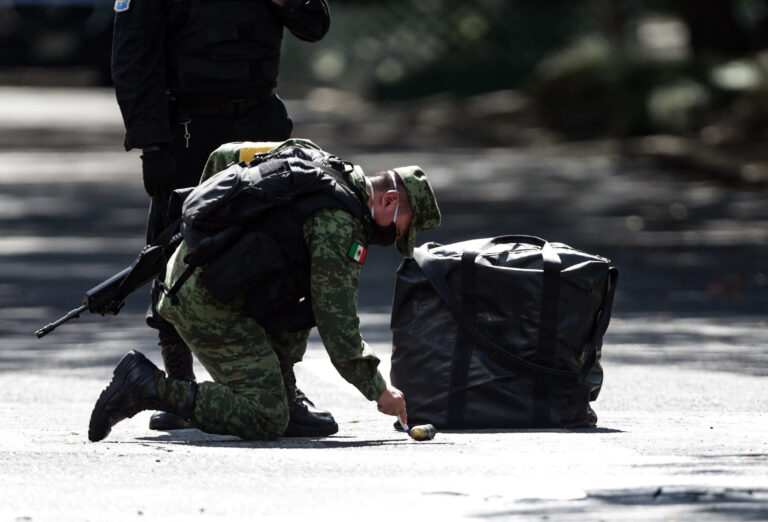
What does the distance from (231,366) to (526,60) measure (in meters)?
32.5

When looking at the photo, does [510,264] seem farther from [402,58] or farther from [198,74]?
[402,58]

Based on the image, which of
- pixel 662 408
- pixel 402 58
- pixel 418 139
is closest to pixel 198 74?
pixel 662 408

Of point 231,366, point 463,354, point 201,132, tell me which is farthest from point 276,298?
point 201,132

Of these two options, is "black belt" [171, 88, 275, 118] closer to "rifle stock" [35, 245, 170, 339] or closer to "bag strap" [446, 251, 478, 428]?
"rifle stock" [35, 245, 170, 339]

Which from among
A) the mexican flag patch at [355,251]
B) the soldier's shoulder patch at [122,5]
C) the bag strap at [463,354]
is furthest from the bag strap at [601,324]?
the soldier's shoulder patch at [122,5]

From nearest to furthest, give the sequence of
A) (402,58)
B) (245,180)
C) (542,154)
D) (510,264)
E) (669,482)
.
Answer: (669,482) < (245,180) < (510,264) < (542,154) < (402,58)

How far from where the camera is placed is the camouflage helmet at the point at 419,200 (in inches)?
249

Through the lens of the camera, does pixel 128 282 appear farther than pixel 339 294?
Yes

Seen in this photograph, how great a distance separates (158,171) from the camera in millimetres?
7055

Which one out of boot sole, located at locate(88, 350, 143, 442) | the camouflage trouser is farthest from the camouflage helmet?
boot sole, located at locate(88, 350, 143, 442)

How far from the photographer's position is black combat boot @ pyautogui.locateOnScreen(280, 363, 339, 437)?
6.83 metres

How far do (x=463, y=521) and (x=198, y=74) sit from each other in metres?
2.90

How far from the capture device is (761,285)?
1222 centimetres

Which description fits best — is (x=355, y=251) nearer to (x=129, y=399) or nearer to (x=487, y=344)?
(x=487, y=344)
